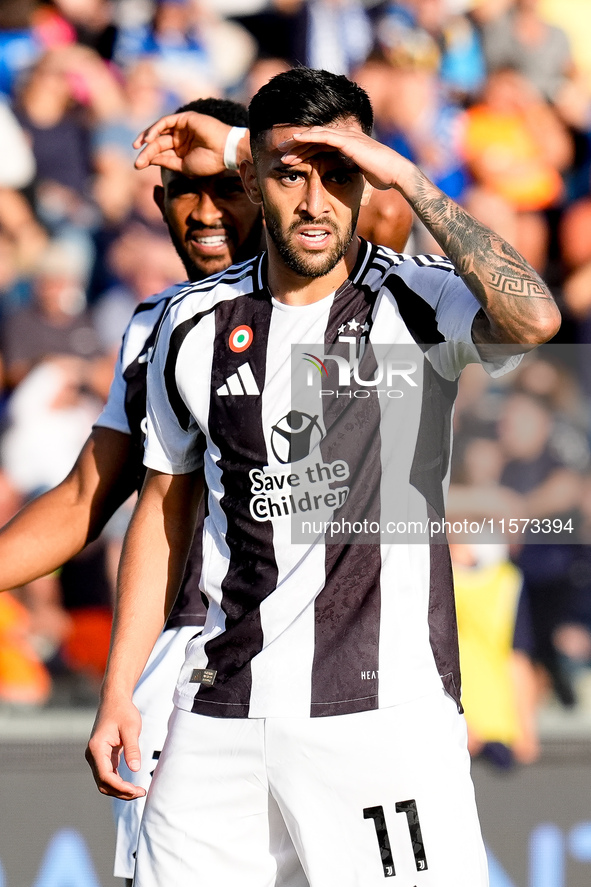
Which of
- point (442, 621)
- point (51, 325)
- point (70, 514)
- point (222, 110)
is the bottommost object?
point (442, 621)

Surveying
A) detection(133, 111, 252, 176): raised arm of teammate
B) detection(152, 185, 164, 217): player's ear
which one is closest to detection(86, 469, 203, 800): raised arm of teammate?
detection(133, 111, 252, 176): raised arm of teammate

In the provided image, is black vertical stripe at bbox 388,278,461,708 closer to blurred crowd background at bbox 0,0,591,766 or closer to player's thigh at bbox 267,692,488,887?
player's thigh at bbox 267,692,488,887

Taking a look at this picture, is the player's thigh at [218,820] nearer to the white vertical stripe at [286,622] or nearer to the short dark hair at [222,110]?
the white vertical stripe at [286,622]

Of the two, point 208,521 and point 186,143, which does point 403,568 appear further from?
point 186,143

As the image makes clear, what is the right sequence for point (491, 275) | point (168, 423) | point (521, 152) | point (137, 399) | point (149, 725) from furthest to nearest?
point (521, 152) → point (137, 399) → point (149, 725) → point (168, 423) → point (491, 275)

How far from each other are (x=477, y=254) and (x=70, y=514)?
148 centimetres

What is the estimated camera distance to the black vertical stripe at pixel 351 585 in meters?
2.22

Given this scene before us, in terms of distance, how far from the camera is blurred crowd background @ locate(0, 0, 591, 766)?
5.39 metres

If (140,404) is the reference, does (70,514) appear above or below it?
below

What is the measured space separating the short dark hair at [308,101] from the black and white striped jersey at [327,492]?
33 cm

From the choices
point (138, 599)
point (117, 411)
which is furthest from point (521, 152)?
point (138, 599)

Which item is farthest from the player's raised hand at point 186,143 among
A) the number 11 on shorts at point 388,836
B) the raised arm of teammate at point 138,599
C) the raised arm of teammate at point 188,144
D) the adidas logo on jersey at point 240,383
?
the number 11 on shorts at point 388,836

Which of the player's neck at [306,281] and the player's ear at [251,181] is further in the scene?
the player's ear at [251,181]

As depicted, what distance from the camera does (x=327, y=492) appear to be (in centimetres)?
230
